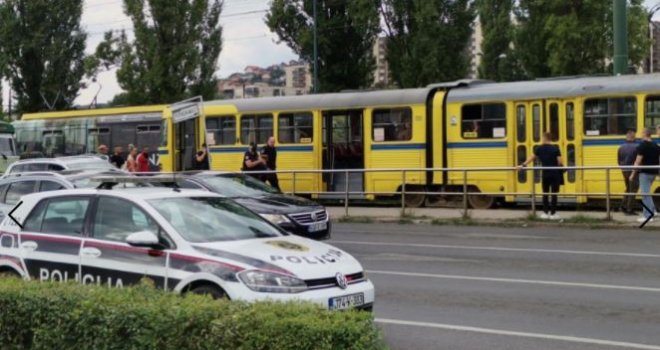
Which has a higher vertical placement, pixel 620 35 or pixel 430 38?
pixel 430 38

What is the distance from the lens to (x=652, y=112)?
66.6 ft

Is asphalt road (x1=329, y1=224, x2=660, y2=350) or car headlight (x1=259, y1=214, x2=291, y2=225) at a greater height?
car headlight (x1=259, y1=214, x2=291, y2=225)

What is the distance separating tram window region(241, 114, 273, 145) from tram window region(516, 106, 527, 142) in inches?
305

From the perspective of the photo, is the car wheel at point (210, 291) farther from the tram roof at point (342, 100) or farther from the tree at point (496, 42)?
the tree at point (496, 42)

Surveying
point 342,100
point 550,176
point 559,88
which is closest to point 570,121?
point 559,88

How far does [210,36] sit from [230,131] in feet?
64.5

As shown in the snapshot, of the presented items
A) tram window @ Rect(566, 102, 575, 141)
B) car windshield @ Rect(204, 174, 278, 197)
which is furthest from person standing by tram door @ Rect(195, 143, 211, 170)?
tram window @ Rect(566, 102, 575, 141)

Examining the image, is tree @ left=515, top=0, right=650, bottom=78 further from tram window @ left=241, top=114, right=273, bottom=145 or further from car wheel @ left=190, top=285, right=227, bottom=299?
car wheel @ left=190, top=285, right=227, bottom=299

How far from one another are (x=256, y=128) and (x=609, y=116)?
34.7 feet

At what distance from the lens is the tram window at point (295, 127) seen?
25812 millimetres

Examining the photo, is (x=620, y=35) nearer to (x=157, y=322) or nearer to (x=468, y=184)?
(x=468, y=184)

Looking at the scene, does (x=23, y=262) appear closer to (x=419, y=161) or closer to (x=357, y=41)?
(x=419, y=161)

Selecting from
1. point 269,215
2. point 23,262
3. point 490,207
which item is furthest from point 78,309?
point 490,207

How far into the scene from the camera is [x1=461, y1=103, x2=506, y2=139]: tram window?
73.7ft
